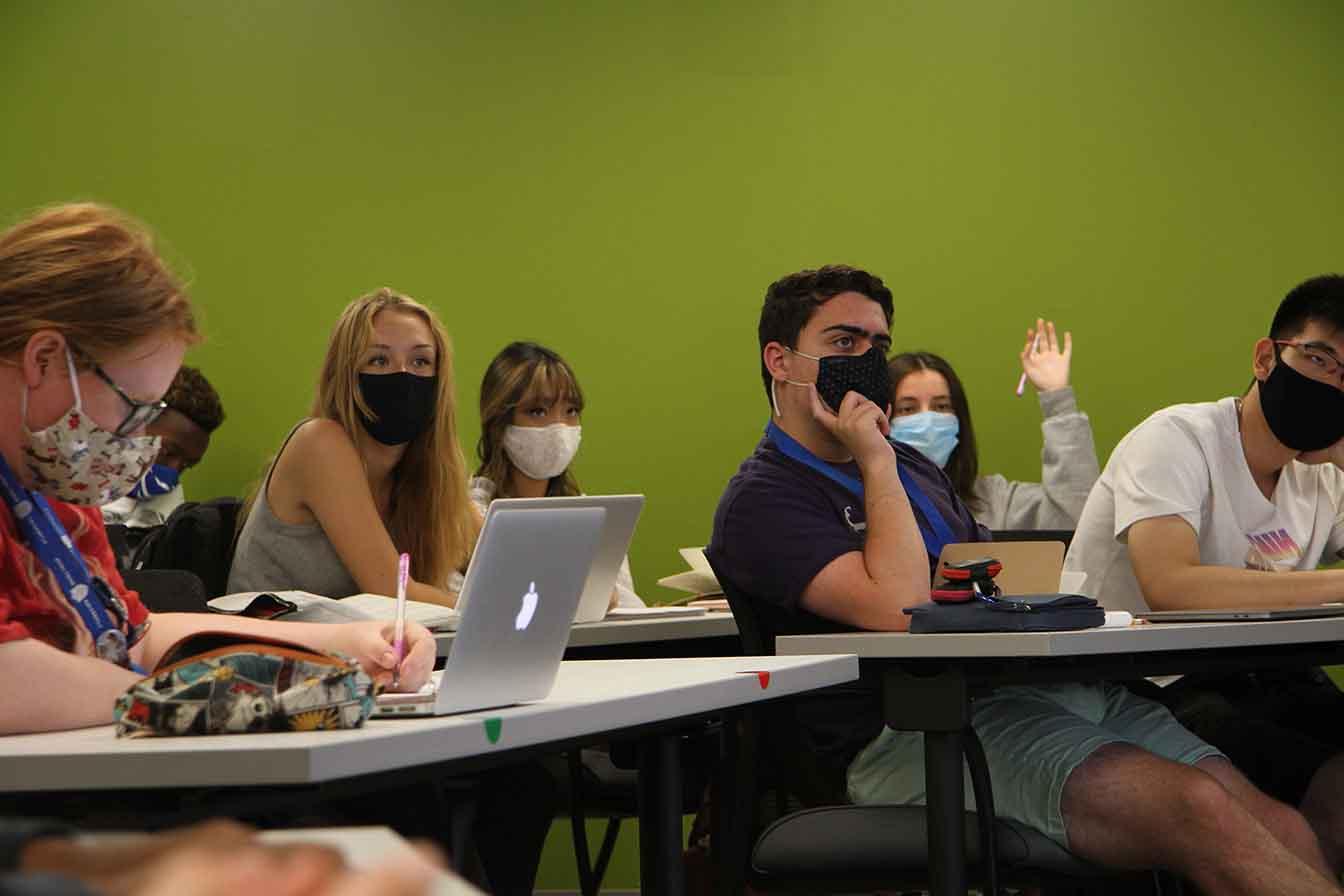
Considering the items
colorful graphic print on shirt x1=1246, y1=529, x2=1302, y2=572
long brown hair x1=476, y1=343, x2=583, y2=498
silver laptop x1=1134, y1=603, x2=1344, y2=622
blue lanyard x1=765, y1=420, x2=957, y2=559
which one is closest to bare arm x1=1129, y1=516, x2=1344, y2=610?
colorful graphic print on shirt x1=1246, y1=529, x2=1302, y2=572

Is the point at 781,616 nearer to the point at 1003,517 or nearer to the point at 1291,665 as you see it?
the point at 1291,665

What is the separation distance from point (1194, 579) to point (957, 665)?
99cm

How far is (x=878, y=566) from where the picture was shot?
8.86 feet

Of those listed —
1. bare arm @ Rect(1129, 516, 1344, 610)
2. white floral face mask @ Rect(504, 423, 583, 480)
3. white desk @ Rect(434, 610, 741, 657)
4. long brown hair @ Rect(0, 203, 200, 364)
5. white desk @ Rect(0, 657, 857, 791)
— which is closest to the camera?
white desk @ Rect(0, 657, 857, 791)

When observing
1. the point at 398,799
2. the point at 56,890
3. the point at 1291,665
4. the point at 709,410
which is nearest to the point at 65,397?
the point at 398,799

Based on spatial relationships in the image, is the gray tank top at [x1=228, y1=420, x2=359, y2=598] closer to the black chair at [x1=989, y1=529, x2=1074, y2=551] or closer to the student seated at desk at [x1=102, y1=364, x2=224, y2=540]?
the student seated at desk at [x1=102, y1=364, x2=224, y2=540]

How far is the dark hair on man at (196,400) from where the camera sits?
5.00m

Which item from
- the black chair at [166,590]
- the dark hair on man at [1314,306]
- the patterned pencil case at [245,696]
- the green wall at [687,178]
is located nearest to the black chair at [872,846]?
the black chair at [166,590]

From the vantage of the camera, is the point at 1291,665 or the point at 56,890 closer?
the point at 56,890

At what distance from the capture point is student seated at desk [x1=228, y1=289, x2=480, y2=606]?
139 inches

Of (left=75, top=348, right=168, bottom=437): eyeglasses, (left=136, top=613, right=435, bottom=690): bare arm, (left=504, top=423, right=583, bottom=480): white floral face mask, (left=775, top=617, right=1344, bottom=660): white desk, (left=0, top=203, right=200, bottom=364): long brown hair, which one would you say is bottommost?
(left=775, top=617, right=1344, bottom=660): white desk

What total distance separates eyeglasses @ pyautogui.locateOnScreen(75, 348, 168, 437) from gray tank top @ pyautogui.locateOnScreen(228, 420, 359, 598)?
171cm

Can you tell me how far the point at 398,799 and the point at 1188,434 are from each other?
203cm

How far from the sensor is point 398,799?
1.79 metres
